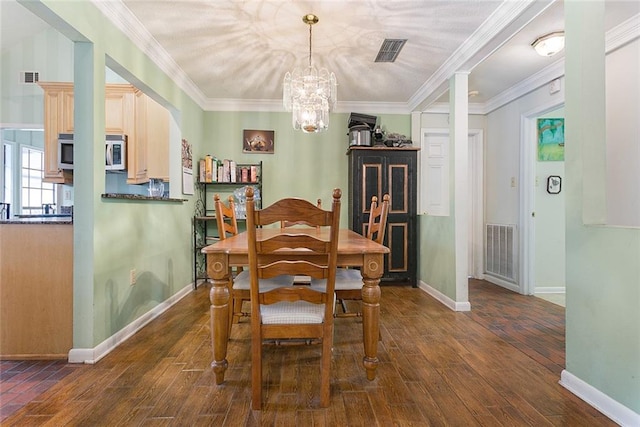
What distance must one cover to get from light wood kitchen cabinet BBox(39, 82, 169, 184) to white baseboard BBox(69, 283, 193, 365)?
1.54m

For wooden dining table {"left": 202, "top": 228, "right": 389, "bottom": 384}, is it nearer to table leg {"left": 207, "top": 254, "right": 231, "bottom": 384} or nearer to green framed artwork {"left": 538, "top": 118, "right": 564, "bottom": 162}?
table leg {"left": 207, "top": 254, "right": 231, "bottom": 384}

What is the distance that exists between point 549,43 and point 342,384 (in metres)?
3.15

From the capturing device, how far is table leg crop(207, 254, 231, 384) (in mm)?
1644

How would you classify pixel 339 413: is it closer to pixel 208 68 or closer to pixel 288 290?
pixel 288 290

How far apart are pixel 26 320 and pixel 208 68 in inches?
105

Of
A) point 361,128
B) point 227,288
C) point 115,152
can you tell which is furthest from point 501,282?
point 115,152

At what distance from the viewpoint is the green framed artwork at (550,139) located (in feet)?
12.1

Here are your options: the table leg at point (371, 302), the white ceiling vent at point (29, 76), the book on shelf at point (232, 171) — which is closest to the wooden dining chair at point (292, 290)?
the table leg at point (371, 302)

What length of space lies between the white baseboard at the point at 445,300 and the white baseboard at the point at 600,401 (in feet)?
4.14

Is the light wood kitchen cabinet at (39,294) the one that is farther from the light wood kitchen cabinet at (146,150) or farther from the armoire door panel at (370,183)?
the armoire door panel at (370,183)

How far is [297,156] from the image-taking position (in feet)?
14.4

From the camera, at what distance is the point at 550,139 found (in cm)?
371

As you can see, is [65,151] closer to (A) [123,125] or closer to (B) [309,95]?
(A) [123,125]

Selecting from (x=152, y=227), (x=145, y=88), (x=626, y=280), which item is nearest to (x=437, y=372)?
(x=626, y=280)
